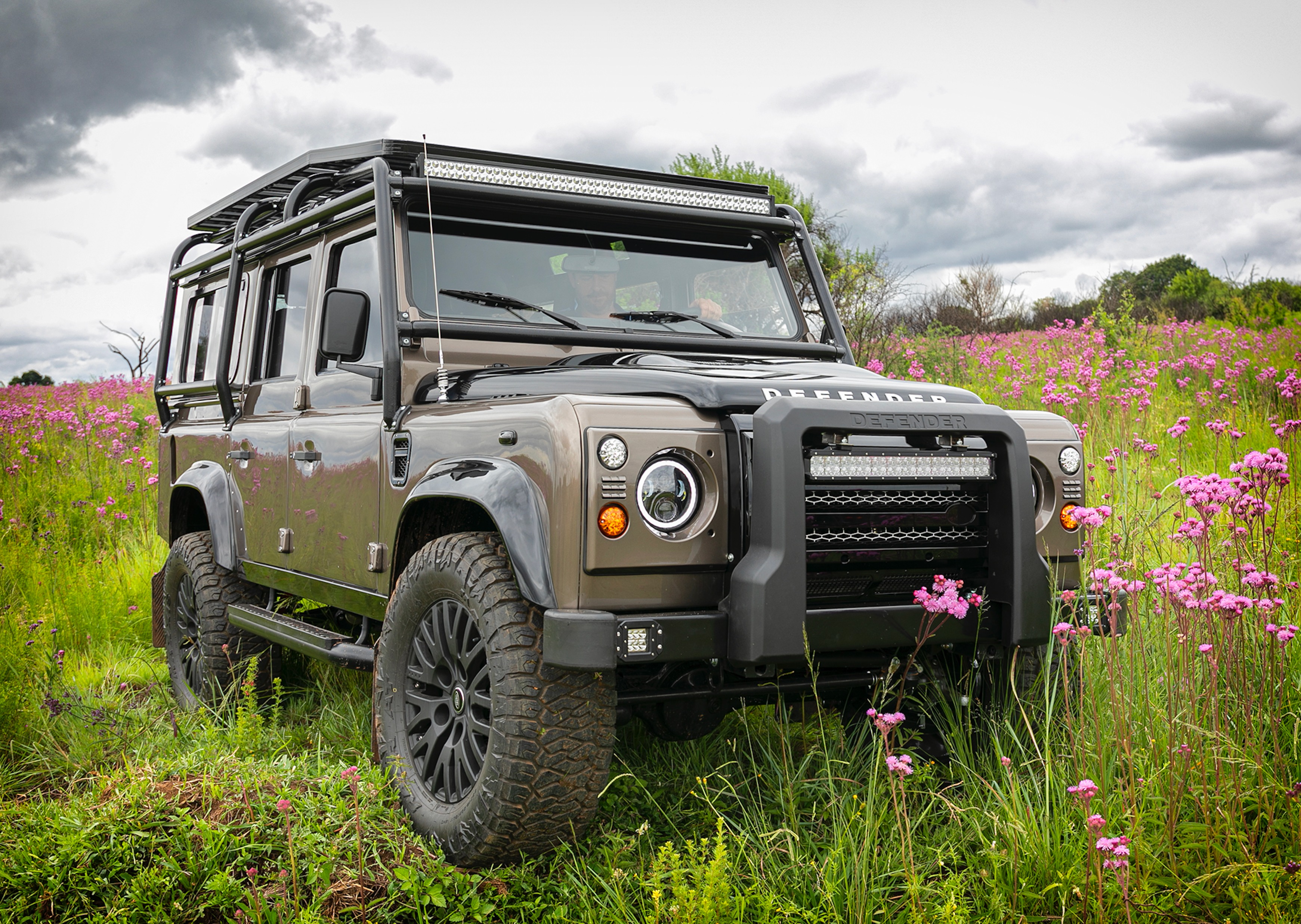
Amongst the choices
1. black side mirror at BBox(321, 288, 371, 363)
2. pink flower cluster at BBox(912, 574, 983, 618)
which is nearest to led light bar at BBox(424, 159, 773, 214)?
black side mirror at BBox(321, 288, 371, 363)

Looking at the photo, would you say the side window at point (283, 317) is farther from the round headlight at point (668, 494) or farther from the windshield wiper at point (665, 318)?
the round headlight at point (668, 494)

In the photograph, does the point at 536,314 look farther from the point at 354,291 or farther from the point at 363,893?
the point at 363,893

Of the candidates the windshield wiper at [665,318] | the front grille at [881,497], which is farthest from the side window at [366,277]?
the front grille at [881,497]

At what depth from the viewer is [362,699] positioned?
5.00 metres

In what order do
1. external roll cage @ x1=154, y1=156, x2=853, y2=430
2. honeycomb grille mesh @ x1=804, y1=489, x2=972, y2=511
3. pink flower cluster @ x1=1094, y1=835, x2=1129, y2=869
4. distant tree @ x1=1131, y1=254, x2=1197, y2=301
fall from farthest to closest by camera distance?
distant tree @ x1=1131, y1=254, x2=1197, y2=301, external roll cage @ x1=154, y1=156, x2=853, y2=430, honeycomb grille mesh @ x1=804, y1=489, x2=972, y2=511, pink flower cluster @ x1=1094, y1=835, x2=1129, y2=869

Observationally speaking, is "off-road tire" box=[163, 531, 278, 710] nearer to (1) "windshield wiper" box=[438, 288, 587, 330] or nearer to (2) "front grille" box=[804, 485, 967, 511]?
(1) "windshield wiper" box=[438, 288, 587, 330]

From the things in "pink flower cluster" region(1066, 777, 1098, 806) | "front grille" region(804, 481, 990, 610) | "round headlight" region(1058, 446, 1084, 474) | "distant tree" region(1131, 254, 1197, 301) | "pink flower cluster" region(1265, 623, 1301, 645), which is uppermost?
"distant tree" region(1131, 254, 1197, 301)

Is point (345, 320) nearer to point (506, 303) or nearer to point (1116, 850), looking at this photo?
point (506, 303)

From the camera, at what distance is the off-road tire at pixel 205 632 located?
4.97 m

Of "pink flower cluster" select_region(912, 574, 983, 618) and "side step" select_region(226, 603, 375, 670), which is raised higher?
"pink flower cluster" select_region(912, 574, 983, 618)

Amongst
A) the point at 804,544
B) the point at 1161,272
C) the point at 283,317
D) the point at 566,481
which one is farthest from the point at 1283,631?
the point at 1161,272

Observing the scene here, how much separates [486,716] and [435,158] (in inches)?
81.9

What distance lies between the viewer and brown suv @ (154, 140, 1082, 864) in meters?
2.73

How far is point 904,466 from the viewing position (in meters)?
2.96
